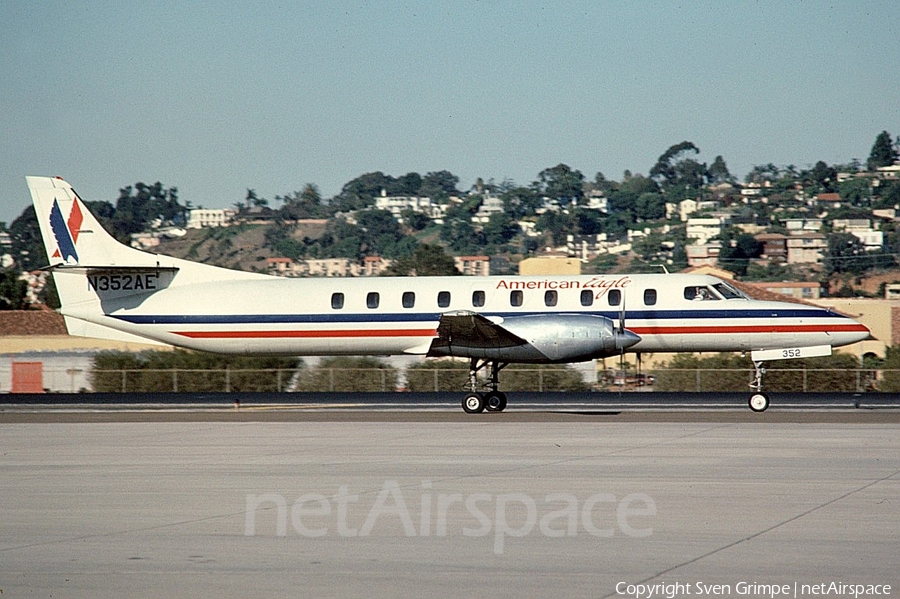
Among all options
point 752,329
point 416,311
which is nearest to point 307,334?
point 416,311

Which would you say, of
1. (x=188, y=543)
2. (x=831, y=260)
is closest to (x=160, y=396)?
(x=188, y=543)

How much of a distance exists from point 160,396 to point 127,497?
24585 millimetres

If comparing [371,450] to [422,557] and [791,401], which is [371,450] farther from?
[791,401]

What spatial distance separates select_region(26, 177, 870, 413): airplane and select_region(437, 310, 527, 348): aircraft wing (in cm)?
3

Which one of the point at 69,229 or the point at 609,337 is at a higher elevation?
the point at 69,229

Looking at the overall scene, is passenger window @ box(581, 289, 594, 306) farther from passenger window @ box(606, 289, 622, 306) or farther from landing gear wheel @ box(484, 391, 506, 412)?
landing gear wheel @ box(484, 391, 506, 412)

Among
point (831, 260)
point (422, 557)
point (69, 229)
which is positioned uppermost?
point (831, 260)

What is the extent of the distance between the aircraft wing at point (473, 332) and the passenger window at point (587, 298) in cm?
207

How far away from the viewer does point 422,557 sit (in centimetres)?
965

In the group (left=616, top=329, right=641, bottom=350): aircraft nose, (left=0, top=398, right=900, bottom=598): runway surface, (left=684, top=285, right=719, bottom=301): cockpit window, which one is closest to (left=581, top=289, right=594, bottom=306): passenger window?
(left=616, top=329, right=641, bottom=350): aircraft nose

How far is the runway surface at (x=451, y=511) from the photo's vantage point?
888 cm

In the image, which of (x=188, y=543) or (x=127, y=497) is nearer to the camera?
(x=188, y=543)

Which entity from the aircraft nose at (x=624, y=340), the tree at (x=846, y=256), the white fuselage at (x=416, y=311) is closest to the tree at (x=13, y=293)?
the white fuselage at (x=416, y=311)

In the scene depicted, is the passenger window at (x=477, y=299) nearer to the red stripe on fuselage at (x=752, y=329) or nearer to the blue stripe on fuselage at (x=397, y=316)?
the blue stripe on fuselage at (x=397, y=316)
